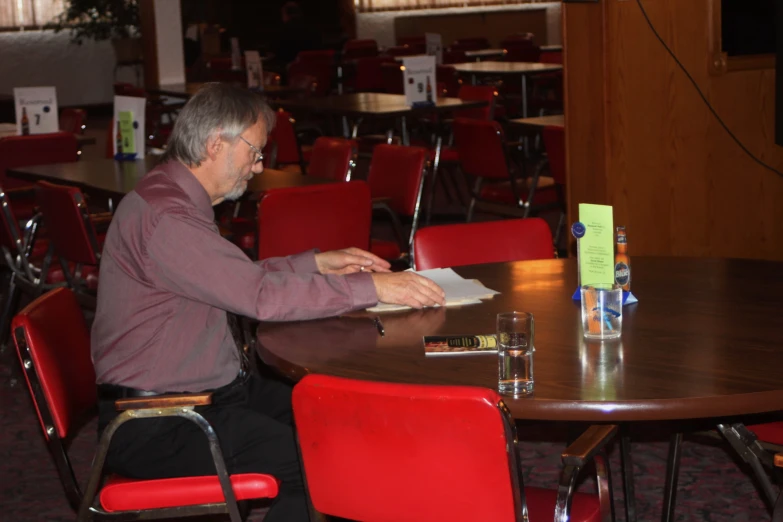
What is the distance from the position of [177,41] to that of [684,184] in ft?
23.5

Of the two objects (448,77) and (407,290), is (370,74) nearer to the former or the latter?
(448,77)

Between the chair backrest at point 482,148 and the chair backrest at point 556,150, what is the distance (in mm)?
296

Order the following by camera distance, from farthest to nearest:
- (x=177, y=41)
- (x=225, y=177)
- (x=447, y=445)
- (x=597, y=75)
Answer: (x=177, y=41), (x=597, y=75), (x=225, y=177), (x=447, y=445)

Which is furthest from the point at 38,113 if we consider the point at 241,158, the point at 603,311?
the point at 603,311

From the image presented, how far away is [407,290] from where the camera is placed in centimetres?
232

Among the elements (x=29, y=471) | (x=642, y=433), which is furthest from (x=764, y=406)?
(x=29, y=471)

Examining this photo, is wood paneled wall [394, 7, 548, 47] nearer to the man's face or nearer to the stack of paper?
the stack of paper

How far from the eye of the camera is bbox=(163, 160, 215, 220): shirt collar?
233 centimetres

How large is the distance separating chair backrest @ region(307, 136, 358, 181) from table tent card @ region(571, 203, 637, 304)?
95.4 inches

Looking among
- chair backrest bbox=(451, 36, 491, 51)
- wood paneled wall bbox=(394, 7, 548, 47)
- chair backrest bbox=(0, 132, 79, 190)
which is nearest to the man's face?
chair backrest bbox=(0, 132, 79, 190)

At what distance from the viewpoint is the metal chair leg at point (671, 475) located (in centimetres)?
262

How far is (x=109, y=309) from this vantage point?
2.29m

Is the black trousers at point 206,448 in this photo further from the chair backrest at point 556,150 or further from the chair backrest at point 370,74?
the chair backrest at point 370,74

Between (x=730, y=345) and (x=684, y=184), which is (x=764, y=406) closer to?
(x=730, y=345)
